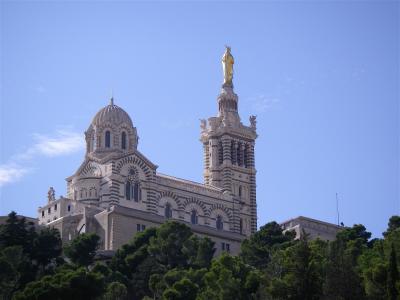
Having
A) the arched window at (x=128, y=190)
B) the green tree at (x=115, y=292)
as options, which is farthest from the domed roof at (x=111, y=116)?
the green tree at (x=115, y=292)

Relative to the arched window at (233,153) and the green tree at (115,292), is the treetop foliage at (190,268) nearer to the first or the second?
the green tree at (115,292)

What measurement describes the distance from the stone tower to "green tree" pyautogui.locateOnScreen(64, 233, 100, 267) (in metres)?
27.8

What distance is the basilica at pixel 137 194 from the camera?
85312 millimetres

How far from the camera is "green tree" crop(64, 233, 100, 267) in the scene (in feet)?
241

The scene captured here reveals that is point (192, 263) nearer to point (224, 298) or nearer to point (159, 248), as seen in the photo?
point (159, 248)

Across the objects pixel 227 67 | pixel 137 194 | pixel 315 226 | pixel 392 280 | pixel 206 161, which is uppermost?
pixel 227 67

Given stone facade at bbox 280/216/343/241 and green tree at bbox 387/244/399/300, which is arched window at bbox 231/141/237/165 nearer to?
stone facade at bbox 280/216/343/241

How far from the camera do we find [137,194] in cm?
9075

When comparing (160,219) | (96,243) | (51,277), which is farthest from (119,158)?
(51,277)

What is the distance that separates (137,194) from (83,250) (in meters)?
17.4

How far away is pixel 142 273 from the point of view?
7025 cm

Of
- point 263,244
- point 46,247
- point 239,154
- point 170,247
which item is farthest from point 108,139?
point 46,247

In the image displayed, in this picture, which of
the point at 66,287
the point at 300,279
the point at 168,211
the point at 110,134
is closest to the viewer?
the point at 300,279

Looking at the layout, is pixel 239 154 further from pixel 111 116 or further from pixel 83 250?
pixel 83 250
